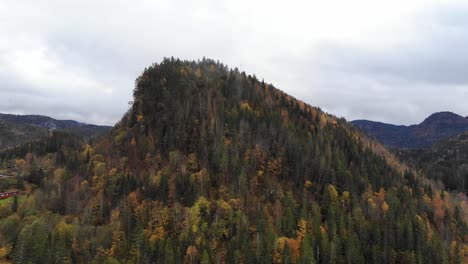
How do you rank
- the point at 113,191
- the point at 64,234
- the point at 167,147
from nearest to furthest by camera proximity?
the point at 64,234
the point at 113,191
the point at 167,147

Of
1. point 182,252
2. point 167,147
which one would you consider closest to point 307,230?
point 182,252

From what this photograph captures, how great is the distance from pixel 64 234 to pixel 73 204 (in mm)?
39638

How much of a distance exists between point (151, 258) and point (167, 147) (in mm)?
77524

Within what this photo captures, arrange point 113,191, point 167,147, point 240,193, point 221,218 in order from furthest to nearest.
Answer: point 167,147
point 113,191
point 240,193
point 221,218

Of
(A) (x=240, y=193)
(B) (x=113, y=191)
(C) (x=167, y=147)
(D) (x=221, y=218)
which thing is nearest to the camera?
(D) (x=221, y=218)

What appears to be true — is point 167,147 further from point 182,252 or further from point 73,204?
point 182,252

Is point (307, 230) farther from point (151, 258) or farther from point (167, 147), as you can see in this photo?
point (167, 147)

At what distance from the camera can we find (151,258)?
12962 cm

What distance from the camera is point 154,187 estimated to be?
171000mm

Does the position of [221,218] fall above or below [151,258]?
above

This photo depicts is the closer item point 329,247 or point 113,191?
point 329,247

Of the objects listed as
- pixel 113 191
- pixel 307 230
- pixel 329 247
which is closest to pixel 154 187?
pixel 113 191

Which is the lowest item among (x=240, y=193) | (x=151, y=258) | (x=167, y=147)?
(x=151, y=258)

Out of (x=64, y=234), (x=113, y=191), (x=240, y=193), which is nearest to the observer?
(x=64, y=234)
